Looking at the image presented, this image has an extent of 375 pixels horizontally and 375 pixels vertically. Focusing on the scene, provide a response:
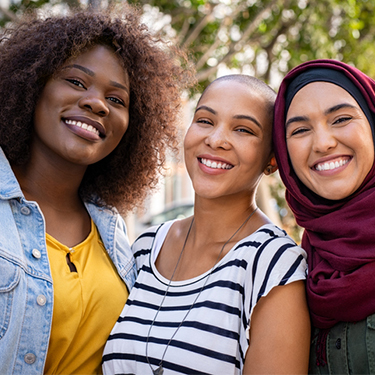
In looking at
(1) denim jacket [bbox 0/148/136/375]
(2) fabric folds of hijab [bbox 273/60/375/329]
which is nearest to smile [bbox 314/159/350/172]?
(2) fabric folds of hijab [bbox 273/60/375/329]

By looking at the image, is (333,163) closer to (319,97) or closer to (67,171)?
(319,97)

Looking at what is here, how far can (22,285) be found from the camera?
2.33 m

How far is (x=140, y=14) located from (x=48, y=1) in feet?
11.7

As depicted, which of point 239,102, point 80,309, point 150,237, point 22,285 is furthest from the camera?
point 150,237

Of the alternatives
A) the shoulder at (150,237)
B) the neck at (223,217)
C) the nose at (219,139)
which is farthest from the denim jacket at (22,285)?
the nose at (219,139)

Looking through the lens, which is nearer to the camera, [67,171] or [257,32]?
[67,171]

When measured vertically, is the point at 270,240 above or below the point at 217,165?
below

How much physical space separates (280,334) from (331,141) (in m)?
0.94

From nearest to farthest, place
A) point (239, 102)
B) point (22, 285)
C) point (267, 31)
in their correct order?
1. point (22, 285)
2. point (239, 102)
3. point (267, 31)

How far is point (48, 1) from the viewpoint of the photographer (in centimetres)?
633

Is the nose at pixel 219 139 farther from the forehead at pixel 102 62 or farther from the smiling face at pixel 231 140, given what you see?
the forehead at pixel 102 62

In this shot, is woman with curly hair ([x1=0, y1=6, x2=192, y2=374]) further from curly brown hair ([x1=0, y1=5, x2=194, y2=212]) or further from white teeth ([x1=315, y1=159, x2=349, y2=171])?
white teeth ([x1=315, y1=159, x2=349, y2=171])

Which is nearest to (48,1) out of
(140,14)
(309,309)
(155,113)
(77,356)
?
(140,14)

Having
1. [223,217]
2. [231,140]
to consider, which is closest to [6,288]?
[223,217]
